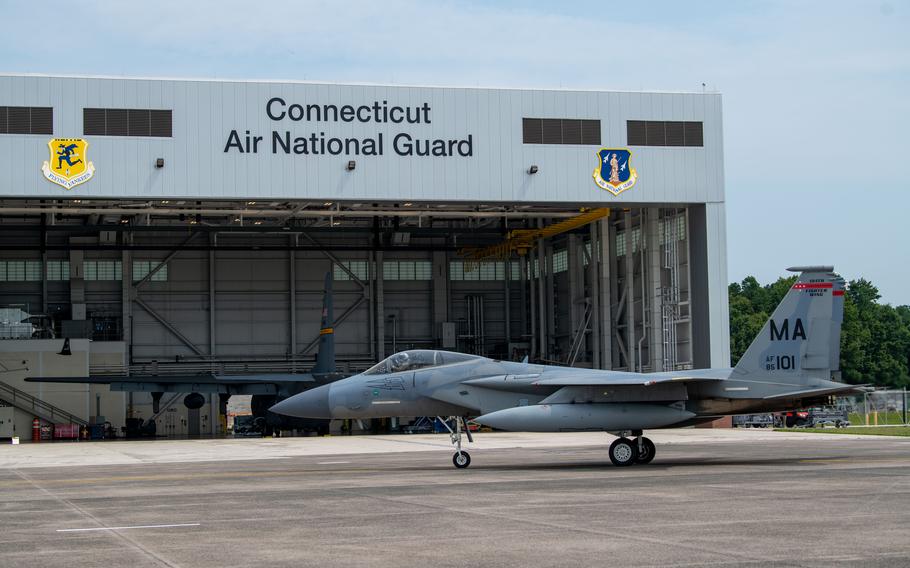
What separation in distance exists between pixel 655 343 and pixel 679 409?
21.0m

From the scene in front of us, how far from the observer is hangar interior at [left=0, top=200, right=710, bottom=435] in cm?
4612

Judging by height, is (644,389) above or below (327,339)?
below

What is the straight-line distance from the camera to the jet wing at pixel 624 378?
18797mm

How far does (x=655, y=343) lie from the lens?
131 feet

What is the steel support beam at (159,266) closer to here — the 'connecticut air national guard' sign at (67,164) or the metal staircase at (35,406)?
the metal staircase at (35,406)

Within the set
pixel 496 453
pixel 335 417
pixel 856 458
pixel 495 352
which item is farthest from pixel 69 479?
pixel 495 352

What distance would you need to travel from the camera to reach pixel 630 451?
19219 millimetres

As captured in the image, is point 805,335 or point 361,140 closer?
point 805,335

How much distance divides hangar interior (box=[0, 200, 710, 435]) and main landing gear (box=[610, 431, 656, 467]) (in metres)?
23.5

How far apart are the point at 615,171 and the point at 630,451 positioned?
64.1 feet

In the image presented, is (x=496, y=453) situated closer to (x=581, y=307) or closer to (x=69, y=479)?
(x=69, y=479)

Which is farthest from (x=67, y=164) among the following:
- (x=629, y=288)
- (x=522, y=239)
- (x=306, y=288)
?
(x=629, y=288)

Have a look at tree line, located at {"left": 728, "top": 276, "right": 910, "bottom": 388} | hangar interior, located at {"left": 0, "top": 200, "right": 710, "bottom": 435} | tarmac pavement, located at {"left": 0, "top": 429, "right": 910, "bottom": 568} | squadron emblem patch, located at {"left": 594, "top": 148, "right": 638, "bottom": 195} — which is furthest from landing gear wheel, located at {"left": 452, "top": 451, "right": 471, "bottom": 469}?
tree line, located at {"left": 728, "top": 276, "right": 910, "bottom": 388}

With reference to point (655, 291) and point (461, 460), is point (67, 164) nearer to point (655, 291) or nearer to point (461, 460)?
point (461, 460)
